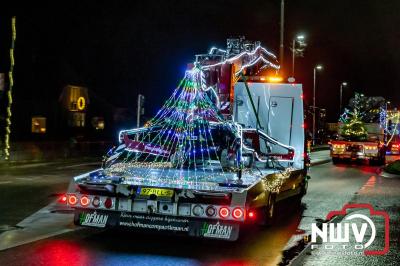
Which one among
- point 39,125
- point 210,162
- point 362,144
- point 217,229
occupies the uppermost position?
point 39,125

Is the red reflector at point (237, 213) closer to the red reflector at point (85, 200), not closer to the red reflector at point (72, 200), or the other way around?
the red reflector at point (85, 200)

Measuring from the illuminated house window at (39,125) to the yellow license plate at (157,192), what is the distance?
36196 millimetres

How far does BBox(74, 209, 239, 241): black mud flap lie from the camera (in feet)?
26.5

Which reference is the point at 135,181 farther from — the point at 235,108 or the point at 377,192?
the point at 377,192

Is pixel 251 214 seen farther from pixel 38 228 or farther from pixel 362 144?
pixel 362 144

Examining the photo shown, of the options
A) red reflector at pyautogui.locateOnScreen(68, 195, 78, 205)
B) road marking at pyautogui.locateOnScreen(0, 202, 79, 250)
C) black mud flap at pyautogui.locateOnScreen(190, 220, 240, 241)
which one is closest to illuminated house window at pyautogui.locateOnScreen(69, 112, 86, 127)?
road marking at pyautogui.locateOnScreen(0, 202, 79, 250)

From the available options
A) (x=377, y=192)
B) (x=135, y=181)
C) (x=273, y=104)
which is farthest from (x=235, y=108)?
(x=377, y=192)

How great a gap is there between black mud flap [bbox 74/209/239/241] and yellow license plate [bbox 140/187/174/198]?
326mm

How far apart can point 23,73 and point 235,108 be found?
108ft

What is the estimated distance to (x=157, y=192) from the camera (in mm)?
8188

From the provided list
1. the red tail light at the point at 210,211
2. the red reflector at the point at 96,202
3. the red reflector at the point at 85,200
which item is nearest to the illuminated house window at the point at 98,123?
the red reflector at the point at 85,200

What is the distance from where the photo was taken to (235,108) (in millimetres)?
13172

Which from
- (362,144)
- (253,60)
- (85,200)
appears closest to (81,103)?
(362,144)

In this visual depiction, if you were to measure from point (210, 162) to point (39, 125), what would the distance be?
34289mm
